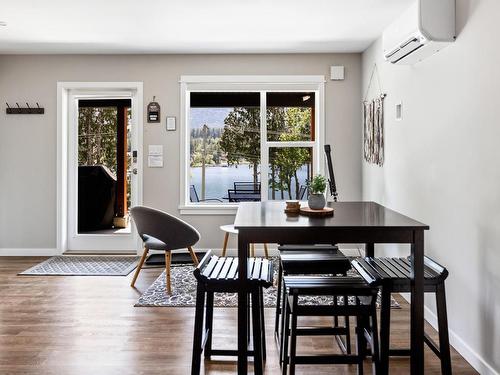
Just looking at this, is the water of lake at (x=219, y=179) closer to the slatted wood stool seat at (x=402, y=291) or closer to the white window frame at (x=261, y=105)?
the white window frame at (x=261, y=105)

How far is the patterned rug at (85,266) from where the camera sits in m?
4.50

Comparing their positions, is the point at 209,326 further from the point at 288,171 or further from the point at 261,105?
the point at 261,105

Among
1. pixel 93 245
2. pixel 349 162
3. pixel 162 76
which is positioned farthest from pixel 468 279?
pixel 93 245

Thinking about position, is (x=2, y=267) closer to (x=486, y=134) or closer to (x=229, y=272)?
(x=229, y=272)

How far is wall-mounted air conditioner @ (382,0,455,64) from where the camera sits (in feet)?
9.05

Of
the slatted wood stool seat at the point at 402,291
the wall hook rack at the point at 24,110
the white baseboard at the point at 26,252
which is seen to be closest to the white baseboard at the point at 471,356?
the slatted wood stool seat at the point at 402,291

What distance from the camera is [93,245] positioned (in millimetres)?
5504

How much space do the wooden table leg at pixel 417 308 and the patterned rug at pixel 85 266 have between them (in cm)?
308

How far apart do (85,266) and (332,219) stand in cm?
340

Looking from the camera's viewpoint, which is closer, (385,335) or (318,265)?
(385,335)

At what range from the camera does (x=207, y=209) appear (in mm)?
5336

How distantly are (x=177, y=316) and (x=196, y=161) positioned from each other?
255cm

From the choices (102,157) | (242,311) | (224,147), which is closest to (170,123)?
(224,147)

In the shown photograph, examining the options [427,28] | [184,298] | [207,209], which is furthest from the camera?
[207,209]
